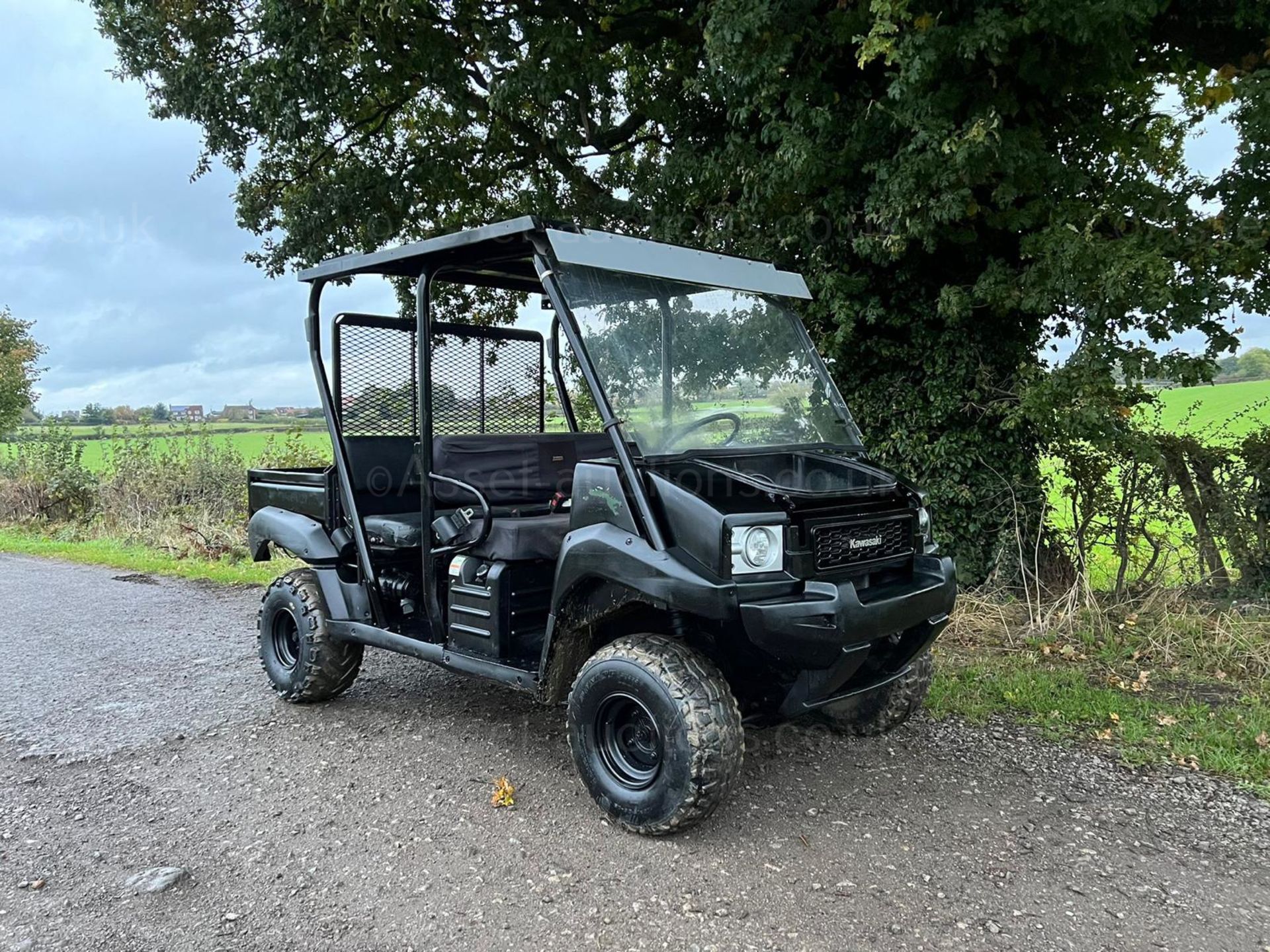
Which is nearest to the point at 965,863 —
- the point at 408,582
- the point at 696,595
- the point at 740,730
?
the point at 740,730

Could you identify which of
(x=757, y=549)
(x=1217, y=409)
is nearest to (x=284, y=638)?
(x=757, y=549)

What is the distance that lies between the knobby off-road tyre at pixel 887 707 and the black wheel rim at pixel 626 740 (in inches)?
40.0

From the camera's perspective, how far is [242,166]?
10156 millimetres

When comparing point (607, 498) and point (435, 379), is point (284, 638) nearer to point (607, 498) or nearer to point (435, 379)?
point (435, 379)

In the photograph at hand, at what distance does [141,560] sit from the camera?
10766mm

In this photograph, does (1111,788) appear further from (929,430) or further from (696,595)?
(929,430)

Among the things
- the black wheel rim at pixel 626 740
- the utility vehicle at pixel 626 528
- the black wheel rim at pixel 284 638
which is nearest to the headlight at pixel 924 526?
the utility vehicle at pixel 626 528

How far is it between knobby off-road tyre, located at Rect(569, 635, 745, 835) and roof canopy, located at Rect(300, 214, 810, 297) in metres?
1.53

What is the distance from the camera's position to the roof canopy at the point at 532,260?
364 cm

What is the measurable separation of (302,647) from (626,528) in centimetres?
236

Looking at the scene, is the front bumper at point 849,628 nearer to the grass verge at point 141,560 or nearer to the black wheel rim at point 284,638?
the black wheel rim at point 284,638

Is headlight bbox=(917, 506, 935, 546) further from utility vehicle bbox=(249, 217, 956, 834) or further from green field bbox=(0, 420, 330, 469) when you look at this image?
green field bbox=(0, 420, 330, 469)

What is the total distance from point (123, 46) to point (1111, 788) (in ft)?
35.4

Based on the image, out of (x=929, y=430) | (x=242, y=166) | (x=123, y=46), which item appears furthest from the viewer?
(x=242, y=166)
